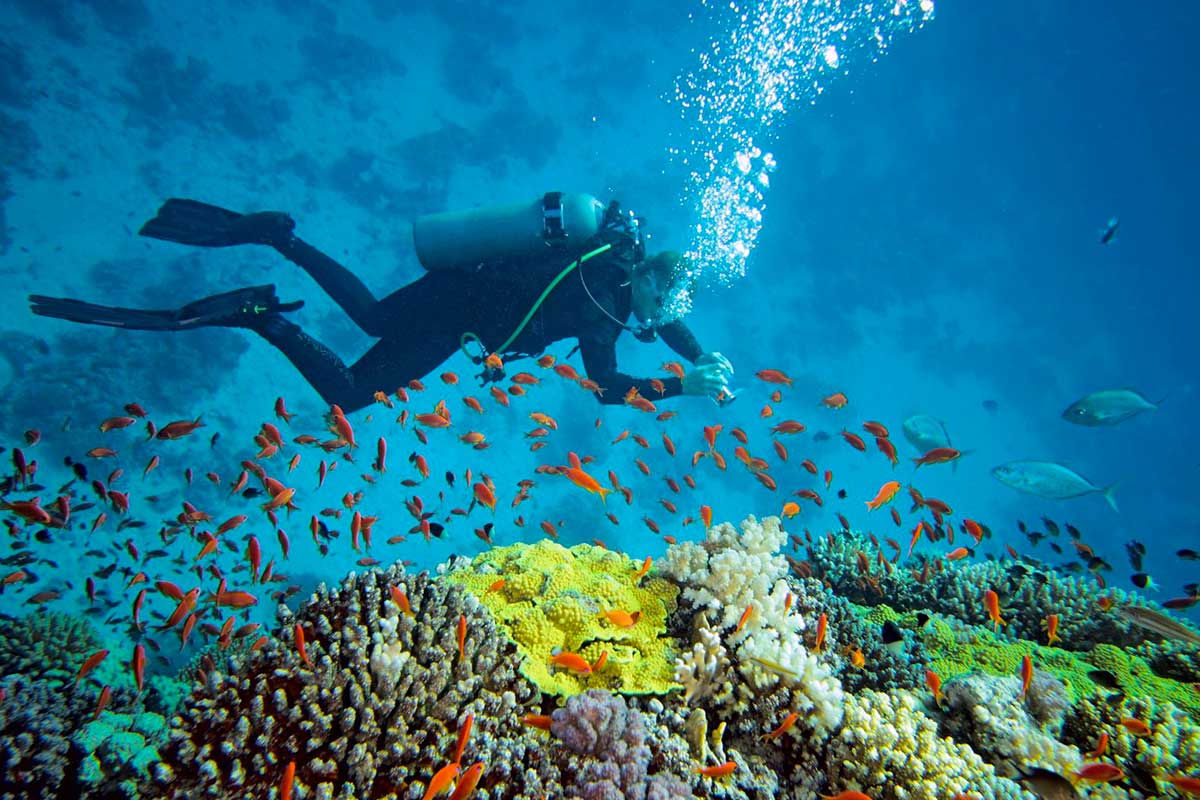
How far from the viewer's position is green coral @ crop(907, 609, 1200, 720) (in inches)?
167

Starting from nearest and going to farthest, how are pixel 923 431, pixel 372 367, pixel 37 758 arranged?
pixel 37 758
pixel 372 367
pixel 923 431

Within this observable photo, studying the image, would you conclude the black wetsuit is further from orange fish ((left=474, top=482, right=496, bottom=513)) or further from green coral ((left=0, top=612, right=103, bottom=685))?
green coral ((left=0, top=612, right=103, bottom=685))

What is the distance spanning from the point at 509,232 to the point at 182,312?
512 cm

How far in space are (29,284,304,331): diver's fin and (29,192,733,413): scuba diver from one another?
19 mm

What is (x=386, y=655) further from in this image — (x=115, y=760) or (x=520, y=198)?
(x=520, y=198)

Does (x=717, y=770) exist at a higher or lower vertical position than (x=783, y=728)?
lower

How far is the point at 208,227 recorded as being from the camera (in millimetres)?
9867

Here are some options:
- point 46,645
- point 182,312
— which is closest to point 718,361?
point 182,312

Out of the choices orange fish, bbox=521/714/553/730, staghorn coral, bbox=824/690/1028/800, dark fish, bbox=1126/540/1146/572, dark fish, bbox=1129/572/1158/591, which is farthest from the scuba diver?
dark fish, bbox=1126/540/1146/572

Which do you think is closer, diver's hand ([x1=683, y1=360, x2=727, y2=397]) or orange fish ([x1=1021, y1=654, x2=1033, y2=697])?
orange fish ([x1=1021, y1=654, x2=1033, y2=697])

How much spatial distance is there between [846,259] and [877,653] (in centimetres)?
4833

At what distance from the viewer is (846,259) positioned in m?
46.0

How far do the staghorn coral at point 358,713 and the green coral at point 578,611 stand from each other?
0.31 m

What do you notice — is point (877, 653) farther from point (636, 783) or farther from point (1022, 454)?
point (1022, 454)
